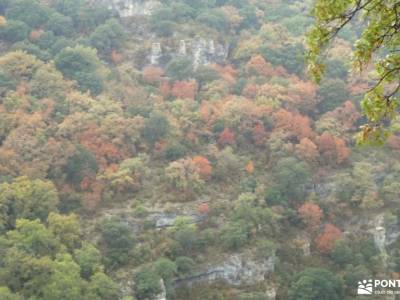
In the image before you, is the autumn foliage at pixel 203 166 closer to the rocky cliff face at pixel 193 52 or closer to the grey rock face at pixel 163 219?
the grey rock face at pixel 163 219

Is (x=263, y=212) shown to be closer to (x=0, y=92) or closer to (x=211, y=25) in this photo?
(x=0, y=92)

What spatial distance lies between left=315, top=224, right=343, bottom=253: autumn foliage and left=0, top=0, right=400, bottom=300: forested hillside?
0.33 ft

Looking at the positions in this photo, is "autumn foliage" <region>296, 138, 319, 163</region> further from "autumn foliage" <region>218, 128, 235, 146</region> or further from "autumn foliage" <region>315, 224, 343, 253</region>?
"autumn foliage" <region>315, 224, 343, 253</region>

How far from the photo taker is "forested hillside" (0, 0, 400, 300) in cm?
2697

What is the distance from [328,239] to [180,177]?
8.58m

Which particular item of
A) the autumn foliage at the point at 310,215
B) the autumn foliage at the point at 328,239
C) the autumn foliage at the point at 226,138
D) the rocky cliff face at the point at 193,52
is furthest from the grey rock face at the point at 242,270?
the rocky cliff face at the point at 193,52

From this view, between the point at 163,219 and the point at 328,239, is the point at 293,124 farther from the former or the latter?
the point at 163,219

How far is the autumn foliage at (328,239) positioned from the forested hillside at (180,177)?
0.33 feet

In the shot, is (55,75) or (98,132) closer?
(98,132)

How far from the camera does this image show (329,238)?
31.6 meters

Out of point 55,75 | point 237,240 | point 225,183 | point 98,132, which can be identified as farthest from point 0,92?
point 237,240

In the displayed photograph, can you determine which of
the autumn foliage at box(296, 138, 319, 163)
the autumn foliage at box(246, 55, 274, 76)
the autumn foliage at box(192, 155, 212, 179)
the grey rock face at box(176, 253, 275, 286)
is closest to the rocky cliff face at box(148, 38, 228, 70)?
the autumn foliage at box(246, 55, 274, 76)

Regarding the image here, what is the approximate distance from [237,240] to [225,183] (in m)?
5.72

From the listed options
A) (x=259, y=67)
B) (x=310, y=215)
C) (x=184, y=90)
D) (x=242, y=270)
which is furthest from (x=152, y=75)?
(x=242, y=270)
